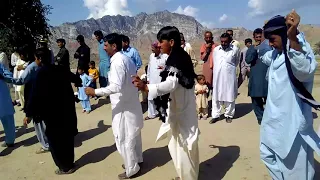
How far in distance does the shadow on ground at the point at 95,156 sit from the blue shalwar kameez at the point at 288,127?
2847 mm

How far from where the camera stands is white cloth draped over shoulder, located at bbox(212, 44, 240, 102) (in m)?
6.26

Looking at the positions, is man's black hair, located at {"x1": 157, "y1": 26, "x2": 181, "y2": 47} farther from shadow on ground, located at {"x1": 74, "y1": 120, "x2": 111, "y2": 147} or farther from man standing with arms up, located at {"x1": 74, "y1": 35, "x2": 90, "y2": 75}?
man standing with arms up, located at {"x1": 74, "y1": 35, "x2": 90, "y2": 75}

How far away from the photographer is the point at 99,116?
25.6 feet

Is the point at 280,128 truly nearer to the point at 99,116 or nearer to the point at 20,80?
the point at 20,80

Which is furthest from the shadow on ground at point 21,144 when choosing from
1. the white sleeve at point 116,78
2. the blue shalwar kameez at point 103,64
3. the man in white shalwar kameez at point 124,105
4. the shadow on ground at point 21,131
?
the blue shalwar kameez at point 103,64

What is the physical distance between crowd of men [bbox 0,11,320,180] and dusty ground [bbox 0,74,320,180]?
0.26m

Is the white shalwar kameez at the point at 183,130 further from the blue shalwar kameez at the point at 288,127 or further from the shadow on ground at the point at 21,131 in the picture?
the shadow on ground at the point at 21,131

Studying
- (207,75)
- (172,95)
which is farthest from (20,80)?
(207,75)

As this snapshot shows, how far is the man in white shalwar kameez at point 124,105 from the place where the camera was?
12.2 feet

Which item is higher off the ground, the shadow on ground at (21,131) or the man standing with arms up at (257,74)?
the man standing with arms up at (257,74)

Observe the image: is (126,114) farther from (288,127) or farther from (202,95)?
(202,95)

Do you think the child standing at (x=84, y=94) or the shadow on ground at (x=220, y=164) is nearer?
the shadow on ground at (x=220, y=164)

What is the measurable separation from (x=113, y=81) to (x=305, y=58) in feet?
6.70

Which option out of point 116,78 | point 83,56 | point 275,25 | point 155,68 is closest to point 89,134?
point 155,68
